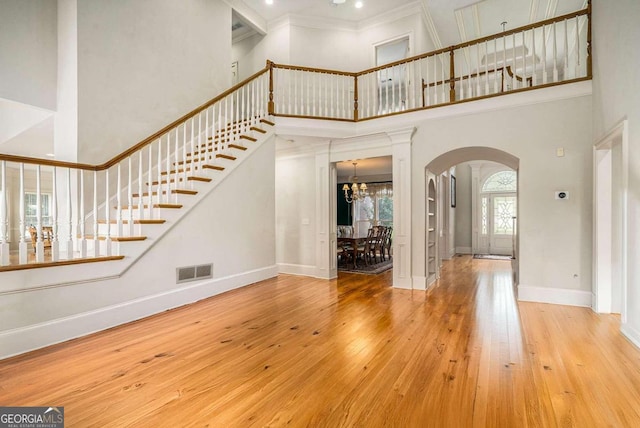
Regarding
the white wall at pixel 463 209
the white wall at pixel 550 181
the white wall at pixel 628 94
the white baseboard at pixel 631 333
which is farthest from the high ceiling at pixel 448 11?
the white baseboard at pixel 631 333

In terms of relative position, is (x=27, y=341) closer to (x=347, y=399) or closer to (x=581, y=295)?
(x=347, y=399)

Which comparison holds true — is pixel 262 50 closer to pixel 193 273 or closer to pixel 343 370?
pixel 193 273

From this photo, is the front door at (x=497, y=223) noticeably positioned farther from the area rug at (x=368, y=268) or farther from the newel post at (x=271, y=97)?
the newel post at (x=271, y=97)

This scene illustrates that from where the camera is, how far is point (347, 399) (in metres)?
1.93

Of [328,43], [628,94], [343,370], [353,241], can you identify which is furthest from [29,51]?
[628,94]

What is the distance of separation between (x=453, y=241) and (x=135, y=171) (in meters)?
9.11

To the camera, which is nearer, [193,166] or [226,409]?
[226,409]

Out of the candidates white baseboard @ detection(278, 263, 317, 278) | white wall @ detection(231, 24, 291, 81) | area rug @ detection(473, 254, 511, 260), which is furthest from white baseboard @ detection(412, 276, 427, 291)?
white wall @ detection(231, 24, 291, 81)

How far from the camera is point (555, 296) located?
4.07m

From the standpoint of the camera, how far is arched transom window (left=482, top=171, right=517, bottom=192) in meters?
9.51

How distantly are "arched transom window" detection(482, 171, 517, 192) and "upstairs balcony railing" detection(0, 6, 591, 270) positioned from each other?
3.47m

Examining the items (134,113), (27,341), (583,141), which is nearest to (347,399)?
(27,341)

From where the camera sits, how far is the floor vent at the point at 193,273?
4.04m

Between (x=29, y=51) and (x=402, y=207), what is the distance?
18.9ft
